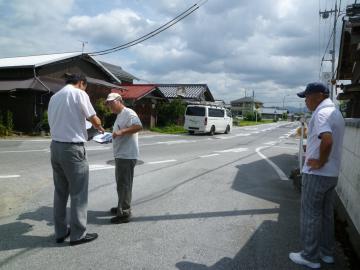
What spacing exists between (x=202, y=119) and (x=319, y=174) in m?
21.9

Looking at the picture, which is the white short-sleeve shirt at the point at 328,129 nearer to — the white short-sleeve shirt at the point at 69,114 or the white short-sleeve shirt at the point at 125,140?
the white short-sleeve shirt at the point at 125,140

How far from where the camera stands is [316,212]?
3.63m

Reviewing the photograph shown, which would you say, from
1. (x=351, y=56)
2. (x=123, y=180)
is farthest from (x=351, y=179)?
(x=351, y=56)

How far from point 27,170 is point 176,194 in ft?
13.0

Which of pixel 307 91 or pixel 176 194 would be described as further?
pixel 176 194

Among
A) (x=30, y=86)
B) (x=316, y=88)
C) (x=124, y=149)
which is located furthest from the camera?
(x=30, y=86)

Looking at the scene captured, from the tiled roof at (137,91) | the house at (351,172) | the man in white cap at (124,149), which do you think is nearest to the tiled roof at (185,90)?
the tiled roof at (137,91)

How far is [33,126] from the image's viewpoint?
806 inches

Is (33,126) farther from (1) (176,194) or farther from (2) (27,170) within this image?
(1) (176,194)

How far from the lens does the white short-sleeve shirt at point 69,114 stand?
4.00 metres

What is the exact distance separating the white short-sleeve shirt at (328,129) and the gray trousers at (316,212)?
0.10 metres

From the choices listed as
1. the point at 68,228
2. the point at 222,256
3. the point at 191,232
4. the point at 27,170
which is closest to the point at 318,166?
the point at 222,256

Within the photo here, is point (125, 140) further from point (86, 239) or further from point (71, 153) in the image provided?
point (86, 239)

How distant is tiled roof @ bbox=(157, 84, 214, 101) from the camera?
41.1m
